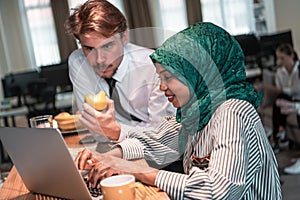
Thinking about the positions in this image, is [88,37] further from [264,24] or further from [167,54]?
[264,24]

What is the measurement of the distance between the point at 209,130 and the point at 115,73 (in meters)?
0.41

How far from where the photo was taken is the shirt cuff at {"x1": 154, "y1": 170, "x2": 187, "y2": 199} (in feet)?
3.03

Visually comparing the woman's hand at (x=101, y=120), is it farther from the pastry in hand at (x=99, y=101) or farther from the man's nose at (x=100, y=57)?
the man's nose at (x=100, y=57)

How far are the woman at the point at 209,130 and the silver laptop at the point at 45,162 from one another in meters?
0.09

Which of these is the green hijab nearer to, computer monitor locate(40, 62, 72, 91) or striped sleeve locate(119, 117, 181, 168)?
striped sleeve locate(119, 117, 181, 168)

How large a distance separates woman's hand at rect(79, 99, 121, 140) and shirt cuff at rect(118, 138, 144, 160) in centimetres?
5

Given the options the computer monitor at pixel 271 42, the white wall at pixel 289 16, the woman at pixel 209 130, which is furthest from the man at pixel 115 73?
the white wall at pixel 289 16

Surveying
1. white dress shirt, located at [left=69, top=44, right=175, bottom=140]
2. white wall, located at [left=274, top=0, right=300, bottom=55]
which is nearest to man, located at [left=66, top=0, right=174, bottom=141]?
white dress shirt, located at [left=69, top=44, right=175, bottom=140]

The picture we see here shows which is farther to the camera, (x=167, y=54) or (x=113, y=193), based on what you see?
(x=167, y=54)

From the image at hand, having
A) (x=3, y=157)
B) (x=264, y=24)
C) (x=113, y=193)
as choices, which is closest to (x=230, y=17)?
(x=264, y=24)

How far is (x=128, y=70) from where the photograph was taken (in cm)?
130

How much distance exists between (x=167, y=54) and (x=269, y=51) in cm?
558

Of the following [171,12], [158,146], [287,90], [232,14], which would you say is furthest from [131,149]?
[232,14]

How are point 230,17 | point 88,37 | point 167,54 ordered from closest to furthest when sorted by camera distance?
1. point 167,54
2. point 88,37
3. point 230,17
